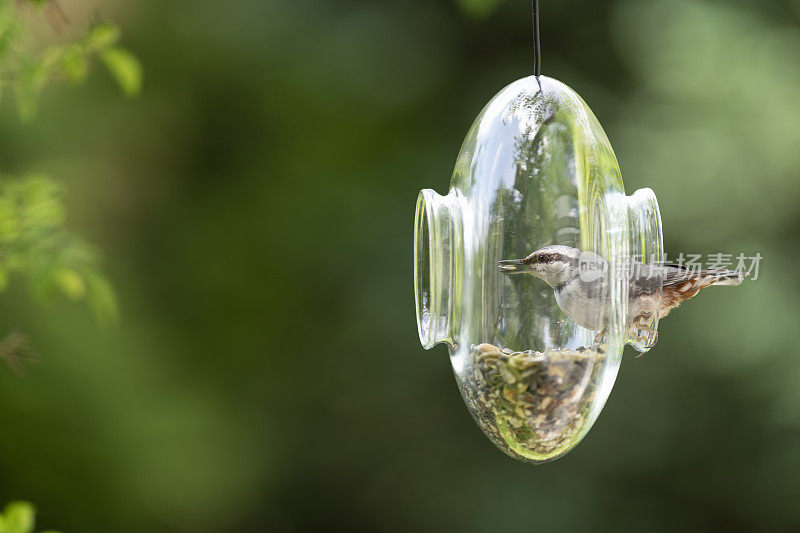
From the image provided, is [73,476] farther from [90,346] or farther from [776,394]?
[776,394]

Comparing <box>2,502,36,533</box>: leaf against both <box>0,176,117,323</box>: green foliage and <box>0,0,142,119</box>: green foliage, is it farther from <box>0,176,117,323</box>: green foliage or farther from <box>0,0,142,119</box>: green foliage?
<box>0,0,142,119</box>: green foliage

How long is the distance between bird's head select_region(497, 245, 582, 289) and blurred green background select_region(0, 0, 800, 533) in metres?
Result: 1.95

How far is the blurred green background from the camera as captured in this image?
302cm

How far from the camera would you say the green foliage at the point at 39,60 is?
1.53 metres

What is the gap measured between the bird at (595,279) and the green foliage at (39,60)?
1.00 m

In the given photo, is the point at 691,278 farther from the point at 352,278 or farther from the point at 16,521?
the point at 352,278

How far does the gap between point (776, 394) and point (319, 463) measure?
1898mm

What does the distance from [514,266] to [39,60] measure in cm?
111

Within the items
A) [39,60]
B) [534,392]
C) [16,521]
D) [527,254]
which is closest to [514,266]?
[527,254]

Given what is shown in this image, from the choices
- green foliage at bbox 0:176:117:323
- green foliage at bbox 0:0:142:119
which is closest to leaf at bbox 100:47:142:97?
green foliage at bbox 0:0:142:119

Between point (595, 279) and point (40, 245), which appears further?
point (40, 245)

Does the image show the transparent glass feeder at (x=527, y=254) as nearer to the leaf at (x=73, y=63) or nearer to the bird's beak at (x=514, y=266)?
the bird's beak at (x=514, y=266)

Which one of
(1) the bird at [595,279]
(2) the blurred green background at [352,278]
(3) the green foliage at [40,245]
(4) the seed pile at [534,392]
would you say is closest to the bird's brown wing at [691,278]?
(1) the bird at [595,279]

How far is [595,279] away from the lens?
47.6 inches
